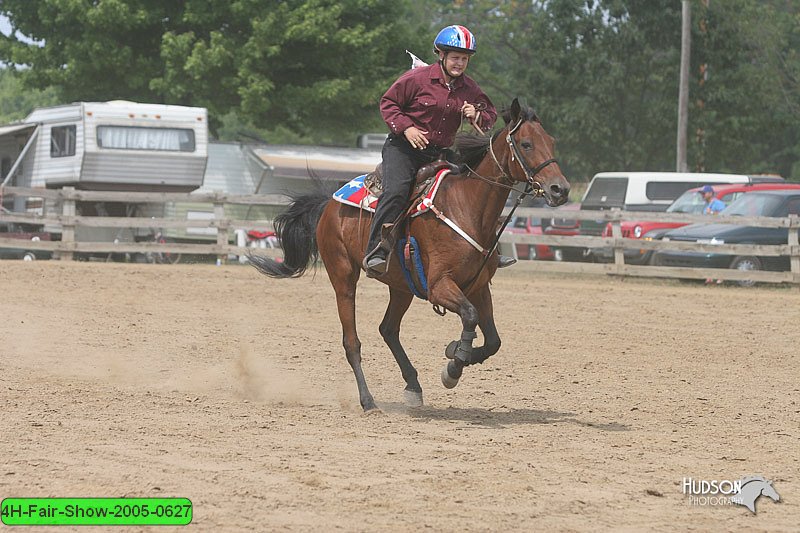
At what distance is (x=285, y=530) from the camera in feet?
16.5

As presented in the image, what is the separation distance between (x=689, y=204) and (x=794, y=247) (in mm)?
4520

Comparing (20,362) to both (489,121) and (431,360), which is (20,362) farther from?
(489,121)

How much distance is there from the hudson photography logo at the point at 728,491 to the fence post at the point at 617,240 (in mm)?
15263

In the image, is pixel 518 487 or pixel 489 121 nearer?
pixel 518 487

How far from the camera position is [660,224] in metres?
23.1

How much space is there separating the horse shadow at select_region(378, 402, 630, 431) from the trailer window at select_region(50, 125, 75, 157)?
61.8 ft

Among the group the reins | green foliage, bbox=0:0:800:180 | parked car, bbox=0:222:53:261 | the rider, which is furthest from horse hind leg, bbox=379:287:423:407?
green foliage, bbox=0:0:800:180

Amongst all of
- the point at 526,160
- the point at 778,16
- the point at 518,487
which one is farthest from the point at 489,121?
the point at 778,16

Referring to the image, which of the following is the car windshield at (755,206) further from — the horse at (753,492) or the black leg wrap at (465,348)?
the horse at (753,492)

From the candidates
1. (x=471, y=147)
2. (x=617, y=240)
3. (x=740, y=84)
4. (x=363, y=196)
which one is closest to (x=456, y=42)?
(x=471, y=147)

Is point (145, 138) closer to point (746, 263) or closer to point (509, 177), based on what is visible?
point (746, 263)

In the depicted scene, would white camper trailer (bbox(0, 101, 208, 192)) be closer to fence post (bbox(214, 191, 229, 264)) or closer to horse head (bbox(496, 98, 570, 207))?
fence post (bbox(214, 191, 229, 264))

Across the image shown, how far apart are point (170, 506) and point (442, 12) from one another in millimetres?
47254

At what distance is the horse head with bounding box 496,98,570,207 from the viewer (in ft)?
24.6
